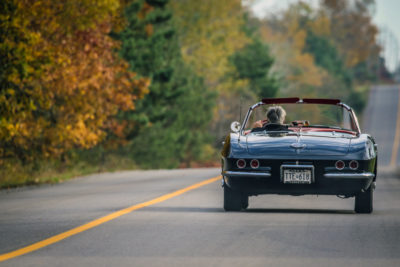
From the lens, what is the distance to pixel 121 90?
29906 millimetres

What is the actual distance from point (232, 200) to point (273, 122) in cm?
133

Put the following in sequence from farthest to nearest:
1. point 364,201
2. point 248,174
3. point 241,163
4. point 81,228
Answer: point 364,201 < point 241,163 < point 248,174 < point 81,228

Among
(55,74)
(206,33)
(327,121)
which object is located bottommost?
(327,121)

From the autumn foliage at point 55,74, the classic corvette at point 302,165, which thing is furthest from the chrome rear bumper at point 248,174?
the autumn foliage at point 55,74

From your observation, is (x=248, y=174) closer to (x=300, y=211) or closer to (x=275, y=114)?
(x=300, y=211)

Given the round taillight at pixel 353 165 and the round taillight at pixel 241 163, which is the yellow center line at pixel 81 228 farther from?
the round taillight at pixel 353 165

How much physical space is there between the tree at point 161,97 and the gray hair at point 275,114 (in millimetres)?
29029

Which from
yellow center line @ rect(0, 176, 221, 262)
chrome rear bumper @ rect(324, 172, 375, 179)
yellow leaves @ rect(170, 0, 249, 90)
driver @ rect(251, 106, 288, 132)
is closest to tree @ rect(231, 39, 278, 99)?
yellow leaves @ rect(170, 0, 249, 90)

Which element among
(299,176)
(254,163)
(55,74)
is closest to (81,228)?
(254,163)

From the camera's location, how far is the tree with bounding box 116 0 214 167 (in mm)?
43781

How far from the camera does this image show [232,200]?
1277 cm

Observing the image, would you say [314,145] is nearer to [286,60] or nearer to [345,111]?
[345,111]

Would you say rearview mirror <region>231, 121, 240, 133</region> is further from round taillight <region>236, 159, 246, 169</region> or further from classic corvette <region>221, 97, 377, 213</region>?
round taillight <region>236, 159, 246, 169</region>

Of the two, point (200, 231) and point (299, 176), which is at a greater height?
point (299, 176)
